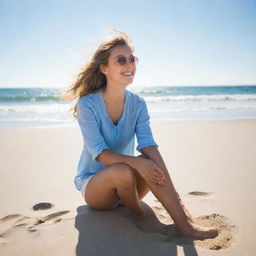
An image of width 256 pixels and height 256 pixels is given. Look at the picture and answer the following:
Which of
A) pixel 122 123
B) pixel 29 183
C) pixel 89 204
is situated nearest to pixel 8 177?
pixel 29 183

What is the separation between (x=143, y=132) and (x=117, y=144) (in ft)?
1.00

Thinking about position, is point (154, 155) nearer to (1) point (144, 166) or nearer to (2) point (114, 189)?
(1) point (144, 166)

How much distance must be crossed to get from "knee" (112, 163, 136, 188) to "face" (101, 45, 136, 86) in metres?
0.98

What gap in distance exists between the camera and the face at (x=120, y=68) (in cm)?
316

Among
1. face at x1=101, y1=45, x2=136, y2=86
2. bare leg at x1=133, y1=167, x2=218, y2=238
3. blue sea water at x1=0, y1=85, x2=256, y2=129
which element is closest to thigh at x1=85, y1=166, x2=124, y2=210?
bare leg at x1=133, y1=167, x2=218, y2=238

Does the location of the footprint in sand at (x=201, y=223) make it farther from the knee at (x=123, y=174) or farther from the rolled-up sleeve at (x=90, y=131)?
the rolled-up sleeve at (x=90, y=131)

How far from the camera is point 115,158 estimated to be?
270 cm

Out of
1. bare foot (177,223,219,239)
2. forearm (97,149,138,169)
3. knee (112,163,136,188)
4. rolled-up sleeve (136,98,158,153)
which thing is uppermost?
rolled-up sleeve (136,98,158,153)

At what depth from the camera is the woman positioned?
2629 mm

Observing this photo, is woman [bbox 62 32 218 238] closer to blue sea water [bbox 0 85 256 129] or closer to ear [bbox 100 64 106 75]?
ear [bbox 100 64 106 75]

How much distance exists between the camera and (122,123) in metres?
3.13

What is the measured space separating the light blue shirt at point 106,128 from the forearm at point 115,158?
0.47 ft

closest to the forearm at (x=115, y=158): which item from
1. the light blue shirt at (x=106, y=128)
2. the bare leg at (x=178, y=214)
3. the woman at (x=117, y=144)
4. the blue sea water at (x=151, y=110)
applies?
the woman at (x=117, y=144)

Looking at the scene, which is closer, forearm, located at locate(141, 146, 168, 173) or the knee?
the knee
